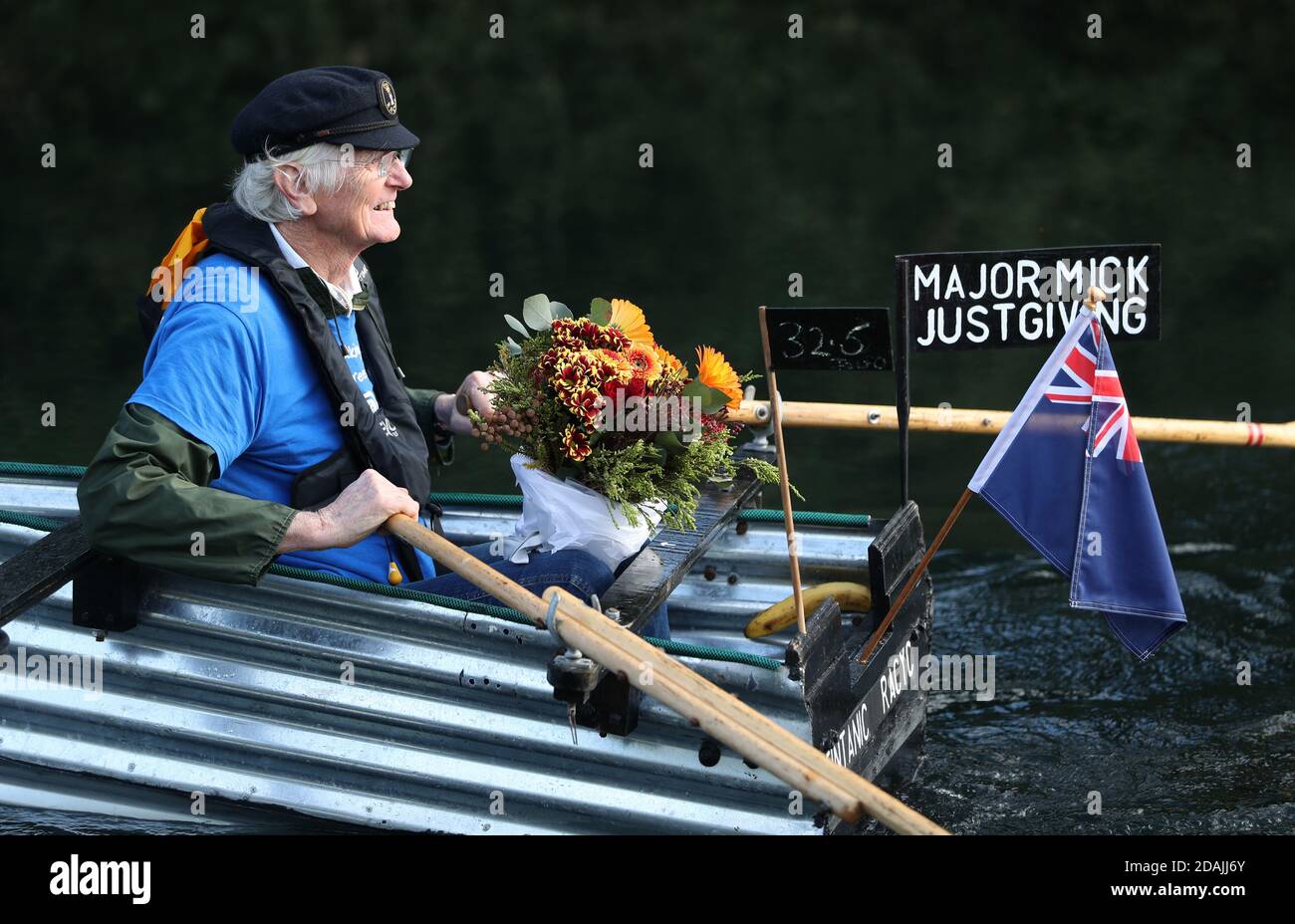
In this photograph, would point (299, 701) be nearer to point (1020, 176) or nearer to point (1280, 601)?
point (1280, 601)

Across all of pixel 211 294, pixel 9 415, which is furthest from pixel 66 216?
pixel 211 294

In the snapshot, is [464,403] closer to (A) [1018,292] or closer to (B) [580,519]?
(B) [580,519]

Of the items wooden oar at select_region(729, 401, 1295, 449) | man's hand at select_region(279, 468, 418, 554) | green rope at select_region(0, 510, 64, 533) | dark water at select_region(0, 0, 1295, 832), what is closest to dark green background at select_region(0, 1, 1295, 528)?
dark water at select_region(0, 0, 1295, 832)

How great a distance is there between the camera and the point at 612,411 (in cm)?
443

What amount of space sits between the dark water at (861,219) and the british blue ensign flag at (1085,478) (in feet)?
2.78

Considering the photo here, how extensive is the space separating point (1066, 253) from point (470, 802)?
6.90 feet

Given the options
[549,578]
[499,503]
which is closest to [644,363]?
[549,578]

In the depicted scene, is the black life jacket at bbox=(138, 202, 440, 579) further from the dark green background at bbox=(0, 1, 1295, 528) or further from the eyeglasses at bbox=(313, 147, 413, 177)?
the dark green background at bbox=(0, 1, 1295, 528)

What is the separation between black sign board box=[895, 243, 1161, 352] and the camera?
478 centimetres

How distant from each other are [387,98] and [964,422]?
2.14 metres

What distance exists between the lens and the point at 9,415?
8477 mm

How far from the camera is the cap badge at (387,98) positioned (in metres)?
4.55

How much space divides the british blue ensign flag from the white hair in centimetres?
180

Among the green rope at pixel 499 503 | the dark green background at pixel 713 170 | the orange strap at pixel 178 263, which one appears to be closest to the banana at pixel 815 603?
the green rope at pixel 499 503
